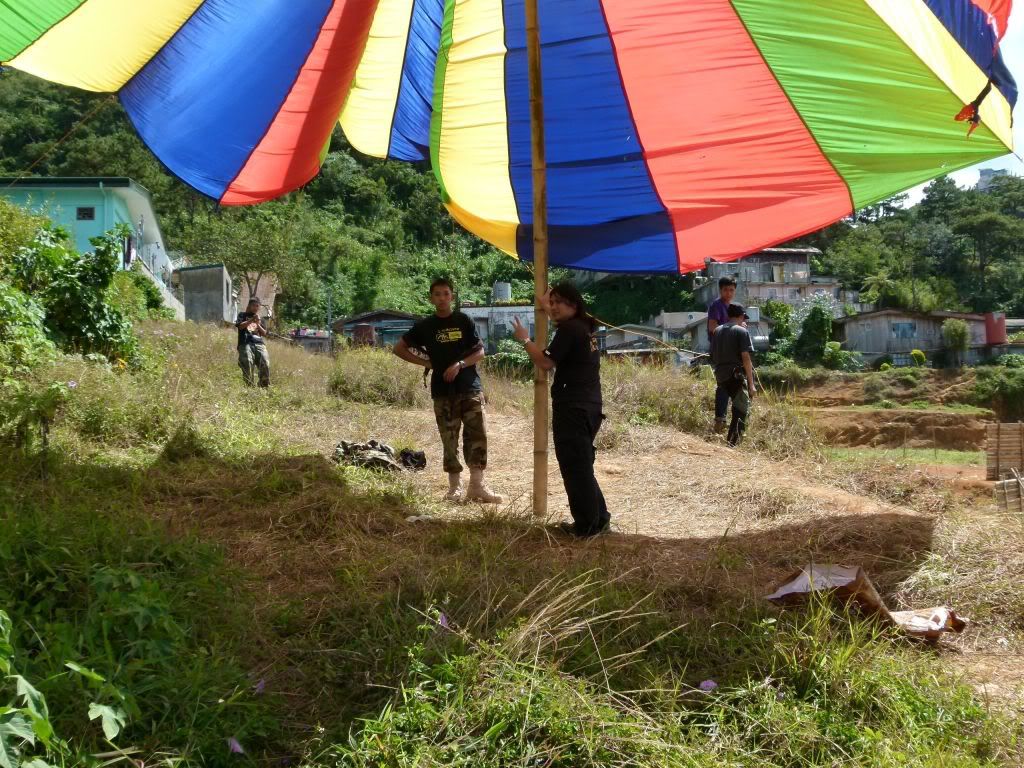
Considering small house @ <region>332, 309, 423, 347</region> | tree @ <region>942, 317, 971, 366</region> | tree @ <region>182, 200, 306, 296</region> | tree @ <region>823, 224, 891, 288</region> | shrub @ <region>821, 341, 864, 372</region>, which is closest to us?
small house @ <region>332, 309, 423, 347</region>

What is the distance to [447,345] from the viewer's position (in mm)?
5418

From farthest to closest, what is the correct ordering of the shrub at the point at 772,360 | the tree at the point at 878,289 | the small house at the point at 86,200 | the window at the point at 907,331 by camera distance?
the tree at the point at 878,289, the window at the point at 907,331, the shrub at the point at 772,360, the small house at the point at 86,200

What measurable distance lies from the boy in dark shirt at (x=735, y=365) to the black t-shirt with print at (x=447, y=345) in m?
3.41

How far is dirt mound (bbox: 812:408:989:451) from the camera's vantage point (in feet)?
81.8

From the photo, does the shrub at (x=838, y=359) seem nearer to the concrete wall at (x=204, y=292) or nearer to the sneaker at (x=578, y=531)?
the concrete wall at (x=204, y=292)

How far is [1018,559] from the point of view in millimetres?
3791

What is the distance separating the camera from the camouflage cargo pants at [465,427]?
5.40 meters

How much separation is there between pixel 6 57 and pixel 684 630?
16.3 ft

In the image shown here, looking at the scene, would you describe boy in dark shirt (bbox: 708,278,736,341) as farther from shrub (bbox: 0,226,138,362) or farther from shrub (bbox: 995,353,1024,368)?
shrub (bbox: 995,353,1024,368)

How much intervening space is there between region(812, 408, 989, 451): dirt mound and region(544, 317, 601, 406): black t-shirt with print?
843 inches

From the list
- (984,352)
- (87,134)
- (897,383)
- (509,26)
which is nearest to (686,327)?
(897,383)

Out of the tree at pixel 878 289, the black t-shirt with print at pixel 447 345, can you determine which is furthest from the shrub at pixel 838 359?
the black t-shirt with print at pixel 447 345

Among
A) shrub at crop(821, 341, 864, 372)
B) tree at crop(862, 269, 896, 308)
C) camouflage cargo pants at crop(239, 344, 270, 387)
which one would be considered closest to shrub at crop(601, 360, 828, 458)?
camouflage cargo pants at crop(239, 344, 270, 387)

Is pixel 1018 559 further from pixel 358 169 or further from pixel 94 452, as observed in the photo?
pixel 358 169
